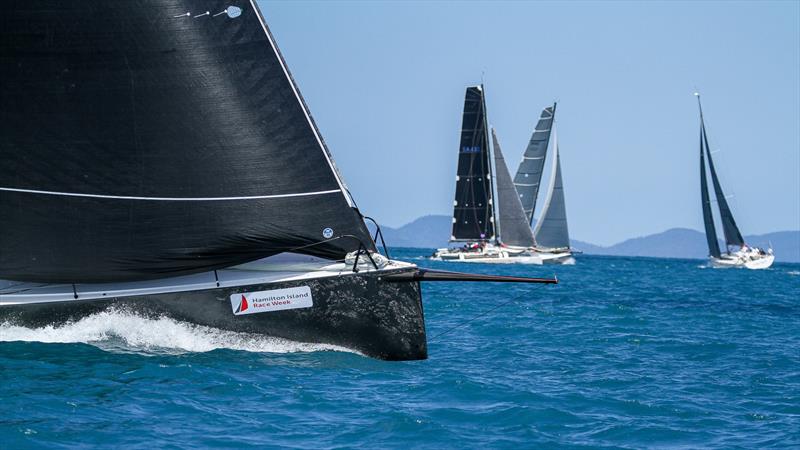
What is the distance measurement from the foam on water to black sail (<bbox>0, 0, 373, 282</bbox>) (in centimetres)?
55

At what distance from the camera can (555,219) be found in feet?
228

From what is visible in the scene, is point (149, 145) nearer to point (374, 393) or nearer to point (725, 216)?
point (374, 393)

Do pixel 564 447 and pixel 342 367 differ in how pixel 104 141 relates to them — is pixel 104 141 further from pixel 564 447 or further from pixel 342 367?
pixel 564 447

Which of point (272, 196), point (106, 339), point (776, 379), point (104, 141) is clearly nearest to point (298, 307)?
point (272, 196)

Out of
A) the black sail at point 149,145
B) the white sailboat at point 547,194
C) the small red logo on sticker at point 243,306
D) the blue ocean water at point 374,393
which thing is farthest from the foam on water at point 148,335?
the white sailboat at point 547,194

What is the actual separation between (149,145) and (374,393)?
4.18 m

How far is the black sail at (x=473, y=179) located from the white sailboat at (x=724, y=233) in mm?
21590

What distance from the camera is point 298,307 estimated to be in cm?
1145

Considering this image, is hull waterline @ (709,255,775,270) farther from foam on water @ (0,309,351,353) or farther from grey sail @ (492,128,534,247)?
foam on water @ (0,309,351,353)

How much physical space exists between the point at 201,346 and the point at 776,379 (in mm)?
7211

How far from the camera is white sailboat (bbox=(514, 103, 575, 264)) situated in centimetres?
6725

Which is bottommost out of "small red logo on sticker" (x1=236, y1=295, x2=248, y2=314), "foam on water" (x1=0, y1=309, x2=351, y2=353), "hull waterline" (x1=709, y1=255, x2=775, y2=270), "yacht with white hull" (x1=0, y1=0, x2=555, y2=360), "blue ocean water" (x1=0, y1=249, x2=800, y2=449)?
"hull waterline" (x1=709, y1=255, x2=775, y2=270)

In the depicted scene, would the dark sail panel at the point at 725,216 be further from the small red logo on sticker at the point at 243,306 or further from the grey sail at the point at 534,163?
the small red logo on sticker at the point at 243,306

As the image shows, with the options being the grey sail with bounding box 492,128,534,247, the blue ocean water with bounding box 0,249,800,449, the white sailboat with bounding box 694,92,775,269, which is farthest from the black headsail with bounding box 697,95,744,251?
the blue ocean water with bounding box 0,249,800,449
